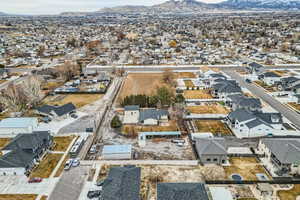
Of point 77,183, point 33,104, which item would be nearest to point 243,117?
point 77,183

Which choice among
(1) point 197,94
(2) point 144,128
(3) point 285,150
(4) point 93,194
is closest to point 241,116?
(3) point 285,150

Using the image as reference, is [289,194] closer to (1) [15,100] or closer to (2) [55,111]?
(2) [55,111]

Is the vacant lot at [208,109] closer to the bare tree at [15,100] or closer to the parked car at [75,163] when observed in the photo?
the parked car at [75,163]

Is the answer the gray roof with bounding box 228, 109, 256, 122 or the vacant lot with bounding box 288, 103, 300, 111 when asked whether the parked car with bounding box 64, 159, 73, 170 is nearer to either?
the gray roof with bounding box 228, 109, 256, 122

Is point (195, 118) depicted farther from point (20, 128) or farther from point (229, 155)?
point (20, 128)

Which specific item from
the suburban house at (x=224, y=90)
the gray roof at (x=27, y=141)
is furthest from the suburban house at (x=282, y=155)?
the gray roof at (x=27, y=141)
